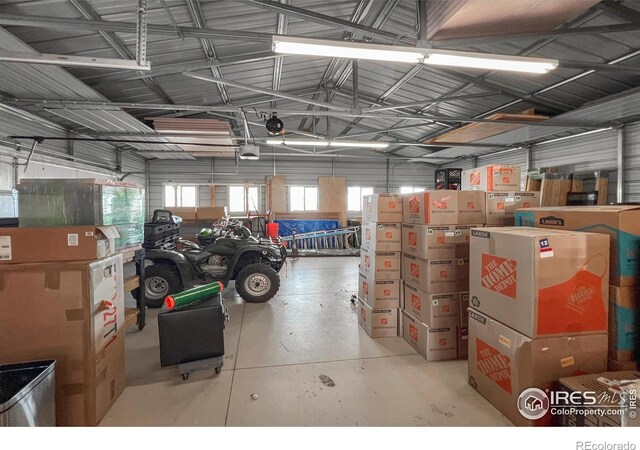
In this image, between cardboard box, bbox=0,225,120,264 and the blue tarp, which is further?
the blue tarp

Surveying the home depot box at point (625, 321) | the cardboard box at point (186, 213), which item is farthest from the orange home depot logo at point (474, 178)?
the cardboard box at point (186, 213)

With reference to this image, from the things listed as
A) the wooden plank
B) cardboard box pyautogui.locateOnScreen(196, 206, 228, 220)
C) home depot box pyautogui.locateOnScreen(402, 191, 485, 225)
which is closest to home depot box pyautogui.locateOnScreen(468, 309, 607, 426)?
home depot box pyautogui.locateOnScreen(402, 191, 485, 225)

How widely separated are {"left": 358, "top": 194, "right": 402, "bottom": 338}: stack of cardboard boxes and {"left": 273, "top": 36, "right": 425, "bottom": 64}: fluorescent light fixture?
1325 mm

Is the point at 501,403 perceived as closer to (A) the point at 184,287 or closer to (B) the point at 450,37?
(B) the point at 450,37

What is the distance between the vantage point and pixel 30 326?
1.63 metres

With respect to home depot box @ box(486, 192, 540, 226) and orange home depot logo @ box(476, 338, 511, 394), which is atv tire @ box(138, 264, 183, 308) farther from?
home depot box @ box(486, 192, 540, 226)

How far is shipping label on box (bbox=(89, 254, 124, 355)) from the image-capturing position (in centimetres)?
172

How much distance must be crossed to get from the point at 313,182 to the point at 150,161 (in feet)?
18.3

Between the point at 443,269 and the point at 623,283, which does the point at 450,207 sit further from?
the point at 623,283

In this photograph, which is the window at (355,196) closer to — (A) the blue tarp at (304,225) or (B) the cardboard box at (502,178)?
(A) the blue tarp at (304,225)

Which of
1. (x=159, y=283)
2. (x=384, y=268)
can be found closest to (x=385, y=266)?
(x=384, y=268)

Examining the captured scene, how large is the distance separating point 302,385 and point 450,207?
2.01 meters

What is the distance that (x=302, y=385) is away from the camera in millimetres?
2164

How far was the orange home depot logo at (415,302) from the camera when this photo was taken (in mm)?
2711
